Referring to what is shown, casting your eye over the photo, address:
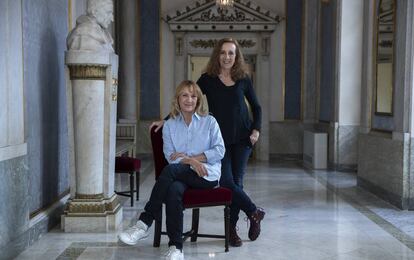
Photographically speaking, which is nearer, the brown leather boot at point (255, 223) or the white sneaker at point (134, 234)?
the white sneaker at point (134, 234)

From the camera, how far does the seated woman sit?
12.1 feet

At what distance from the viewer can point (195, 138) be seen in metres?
3.83

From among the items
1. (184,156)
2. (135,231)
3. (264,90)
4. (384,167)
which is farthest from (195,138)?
(264,90)

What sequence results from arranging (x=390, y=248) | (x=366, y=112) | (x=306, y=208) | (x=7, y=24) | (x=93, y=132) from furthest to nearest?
(x=366, y=112), (x=306, y=208), (x=93, y=132), (x=390, y=248), (x=7, y=24)

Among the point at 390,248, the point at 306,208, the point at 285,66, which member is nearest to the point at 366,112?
the point at 306,208

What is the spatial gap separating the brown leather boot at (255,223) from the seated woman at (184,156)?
0.55 metres

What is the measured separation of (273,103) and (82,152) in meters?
7.40

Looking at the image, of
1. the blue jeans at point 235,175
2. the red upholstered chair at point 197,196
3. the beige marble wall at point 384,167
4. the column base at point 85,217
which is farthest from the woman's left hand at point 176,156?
the beige marble wall at point 384,167

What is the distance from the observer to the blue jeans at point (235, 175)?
4.09m

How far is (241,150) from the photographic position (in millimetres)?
4156

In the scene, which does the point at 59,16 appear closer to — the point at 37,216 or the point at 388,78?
the point at 37,216

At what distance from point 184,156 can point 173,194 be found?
0.30 metres

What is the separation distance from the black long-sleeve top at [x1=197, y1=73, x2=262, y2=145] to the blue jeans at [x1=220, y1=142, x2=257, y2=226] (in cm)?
8

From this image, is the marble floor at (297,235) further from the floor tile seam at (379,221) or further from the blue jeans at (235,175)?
the blue jeans at (235,175)
